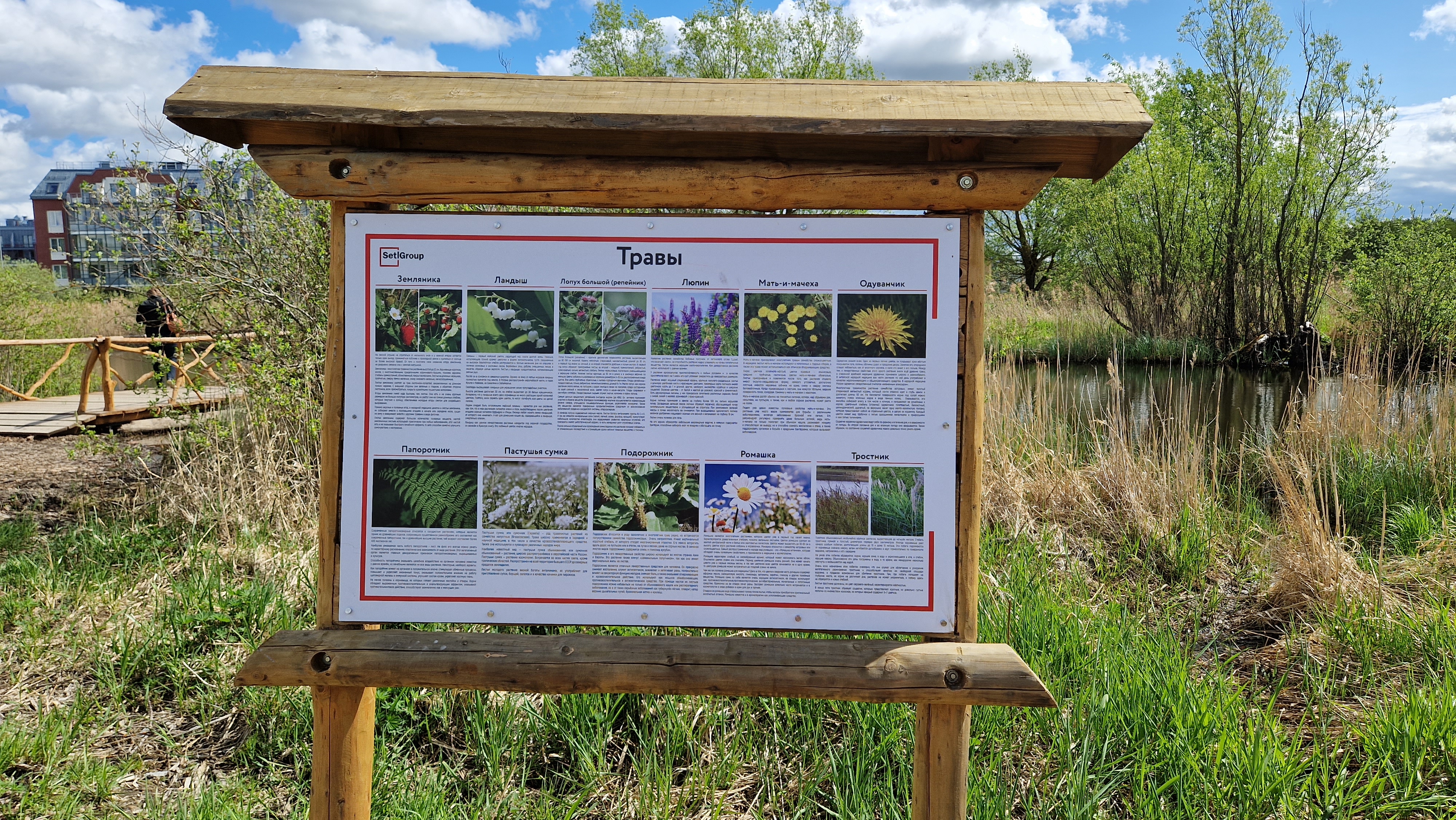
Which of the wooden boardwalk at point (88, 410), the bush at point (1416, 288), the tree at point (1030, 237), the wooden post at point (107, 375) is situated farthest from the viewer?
the tree at point (1030, 237)

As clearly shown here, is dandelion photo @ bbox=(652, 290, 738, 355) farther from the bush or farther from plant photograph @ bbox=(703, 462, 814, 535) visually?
the bush

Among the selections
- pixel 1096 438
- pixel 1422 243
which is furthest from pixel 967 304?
pixel 1422 243

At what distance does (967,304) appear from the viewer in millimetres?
2105

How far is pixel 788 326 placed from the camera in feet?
6.80

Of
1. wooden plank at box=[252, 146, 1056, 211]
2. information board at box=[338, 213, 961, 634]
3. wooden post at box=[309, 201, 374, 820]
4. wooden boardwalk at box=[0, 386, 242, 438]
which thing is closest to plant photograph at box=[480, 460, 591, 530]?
information board at box=[338, 213, 961, 634]

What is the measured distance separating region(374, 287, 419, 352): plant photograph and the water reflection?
14.2 feet

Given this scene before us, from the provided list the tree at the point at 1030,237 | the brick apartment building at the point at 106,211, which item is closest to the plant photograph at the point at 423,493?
the brick apartment building at the point at 106,211

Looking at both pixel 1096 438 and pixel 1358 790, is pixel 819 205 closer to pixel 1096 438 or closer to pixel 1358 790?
pixel 1358 790

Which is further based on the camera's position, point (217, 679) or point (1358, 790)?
point (217, 679)

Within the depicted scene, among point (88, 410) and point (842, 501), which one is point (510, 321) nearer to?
point (842, 501)

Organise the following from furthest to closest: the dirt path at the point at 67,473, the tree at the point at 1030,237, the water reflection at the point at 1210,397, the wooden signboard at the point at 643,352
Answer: the tree at the point at 1030,237, the water reflection at the point at 1210,397, the dirt path at the point at 67,473, the wooden signboard at the point at 643,352

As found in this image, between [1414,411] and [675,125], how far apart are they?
287 inches

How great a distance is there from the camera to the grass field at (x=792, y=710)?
2.59 m

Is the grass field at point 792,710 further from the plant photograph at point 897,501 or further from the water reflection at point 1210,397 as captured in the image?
the water reflection at point 1210,397
